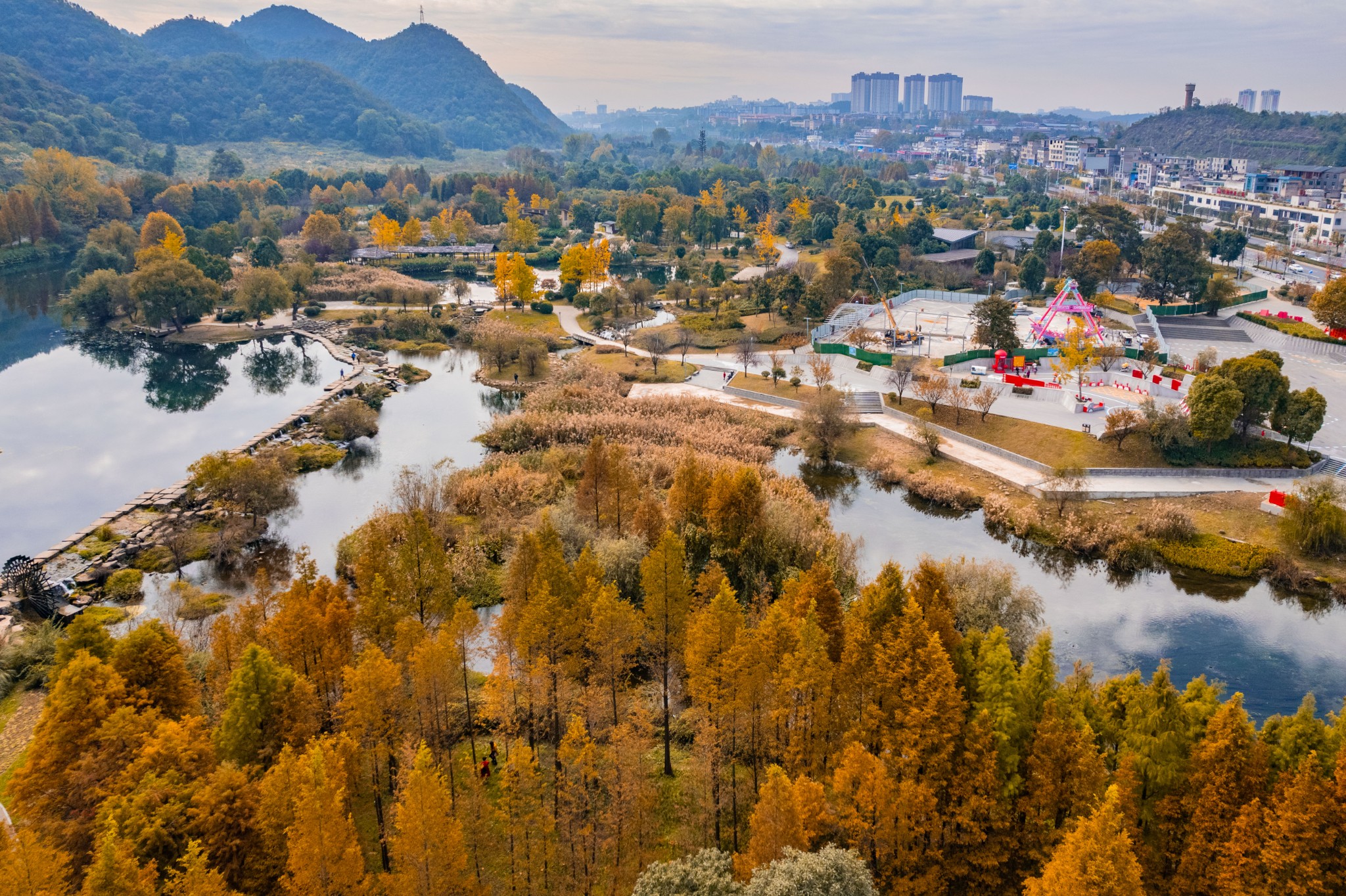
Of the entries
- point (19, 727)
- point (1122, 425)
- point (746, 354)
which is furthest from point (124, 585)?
point (1122, 425)

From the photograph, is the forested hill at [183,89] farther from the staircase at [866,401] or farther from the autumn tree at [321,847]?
the autumn tree at [321,847]

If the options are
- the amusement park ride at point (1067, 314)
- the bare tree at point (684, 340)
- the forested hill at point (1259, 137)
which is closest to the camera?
the amusement park ride at point (1067, 314)

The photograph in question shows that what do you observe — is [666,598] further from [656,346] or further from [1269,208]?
[1269,208]

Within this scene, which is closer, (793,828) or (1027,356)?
(793,828)

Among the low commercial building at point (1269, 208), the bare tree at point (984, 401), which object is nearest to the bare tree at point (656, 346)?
the bare tree at point (984, 401)

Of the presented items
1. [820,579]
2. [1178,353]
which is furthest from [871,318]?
[820,579]

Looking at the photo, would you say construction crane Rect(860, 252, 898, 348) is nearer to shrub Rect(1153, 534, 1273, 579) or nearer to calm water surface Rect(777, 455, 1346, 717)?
calm water surface Rect(777, 455, 1346, 717)

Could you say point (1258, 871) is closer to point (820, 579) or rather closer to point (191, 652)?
point (820, 579)
